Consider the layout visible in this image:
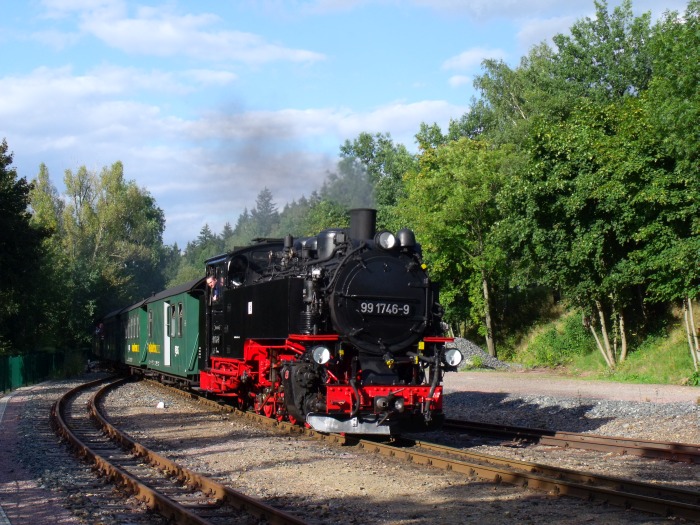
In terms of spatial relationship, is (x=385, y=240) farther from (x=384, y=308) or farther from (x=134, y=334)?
(x=134, y=334)

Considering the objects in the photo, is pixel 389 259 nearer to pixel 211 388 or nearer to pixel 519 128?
pixel 211 388

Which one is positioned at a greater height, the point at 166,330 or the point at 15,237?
the point at 15,237

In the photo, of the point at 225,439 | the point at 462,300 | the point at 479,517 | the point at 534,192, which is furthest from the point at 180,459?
the point at 462,300

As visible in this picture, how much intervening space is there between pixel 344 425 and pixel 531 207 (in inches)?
A: 721

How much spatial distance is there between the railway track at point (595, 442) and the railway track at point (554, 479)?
77.0 inches

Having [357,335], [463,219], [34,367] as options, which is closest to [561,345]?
[463,219]

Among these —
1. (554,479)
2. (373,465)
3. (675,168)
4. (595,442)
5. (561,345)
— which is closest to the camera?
(554,479)

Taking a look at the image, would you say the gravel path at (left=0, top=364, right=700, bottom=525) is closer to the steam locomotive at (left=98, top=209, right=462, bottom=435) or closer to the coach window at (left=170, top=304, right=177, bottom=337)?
the steam locomotive at (left=98, top=209, right=462, bottom=435)

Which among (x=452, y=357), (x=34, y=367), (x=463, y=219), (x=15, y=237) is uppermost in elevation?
(x=463, y=219)

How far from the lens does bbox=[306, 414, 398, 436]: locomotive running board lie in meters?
10.9

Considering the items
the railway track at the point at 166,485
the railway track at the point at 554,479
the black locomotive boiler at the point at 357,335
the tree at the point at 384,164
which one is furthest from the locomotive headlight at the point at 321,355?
the tree at the point at 384,164

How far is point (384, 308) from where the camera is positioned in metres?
11.7

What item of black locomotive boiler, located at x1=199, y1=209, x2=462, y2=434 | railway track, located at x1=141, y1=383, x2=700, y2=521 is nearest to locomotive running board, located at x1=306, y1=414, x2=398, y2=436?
black locomotive boiler, located at x1=199, y1=209, x2=462, y2=434

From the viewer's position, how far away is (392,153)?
54906mm
